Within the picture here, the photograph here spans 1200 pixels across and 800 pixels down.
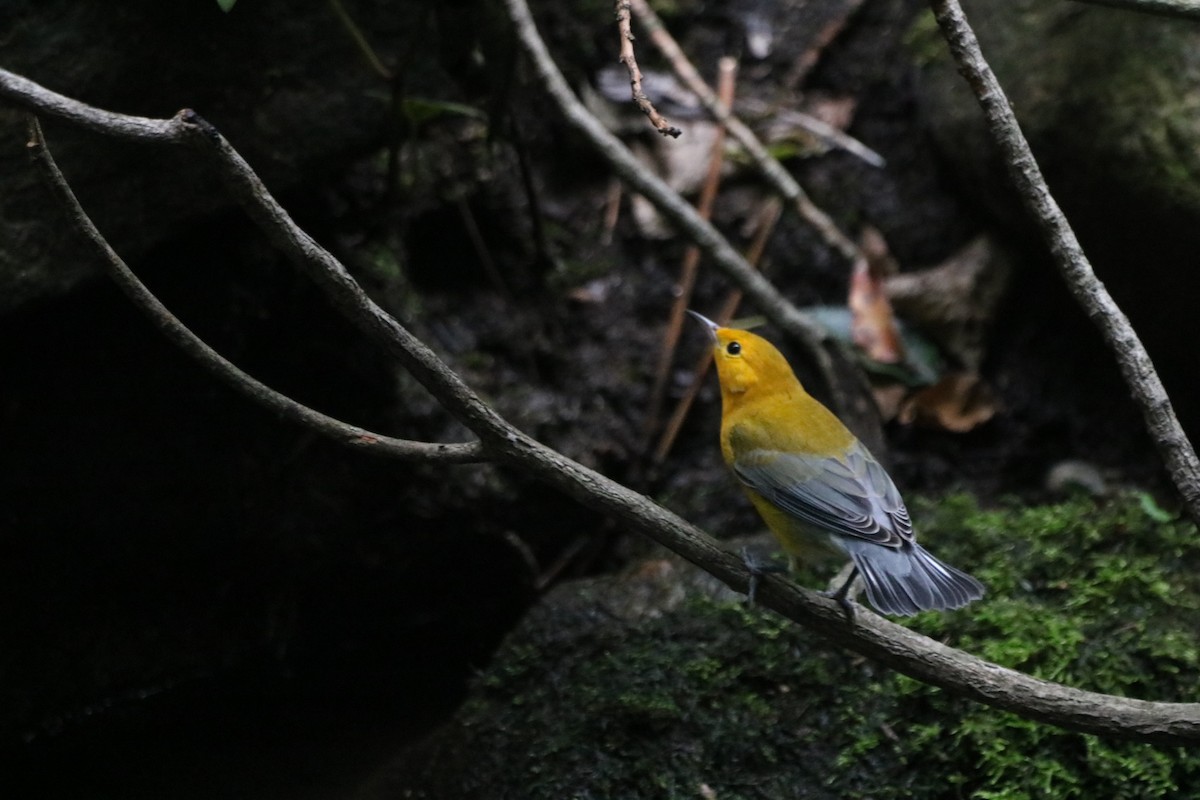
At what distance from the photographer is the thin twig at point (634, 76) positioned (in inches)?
95.0

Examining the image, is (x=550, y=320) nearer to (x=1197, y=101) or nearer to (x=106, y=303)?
(x=106, y=303)

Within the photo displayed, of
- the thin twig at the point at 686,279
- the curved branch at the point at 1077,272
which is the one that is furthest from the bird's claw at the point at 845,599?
the thin twig at the point at 686,279

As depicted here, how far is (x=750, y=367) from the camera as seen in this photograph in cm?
382

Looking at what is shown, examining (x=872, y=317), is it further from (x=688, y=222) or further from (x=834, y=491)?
(x=834, y=491)

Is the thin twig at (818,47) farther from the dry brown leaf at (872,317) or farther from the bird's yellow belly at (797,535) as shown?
the bird's yellow belly at (797,535)

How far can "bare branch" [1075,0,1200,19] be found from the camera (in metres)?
3.07

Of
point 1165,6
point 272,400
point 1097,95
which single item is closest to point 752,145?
point 1097,95

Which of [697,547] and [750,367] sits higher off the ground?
[750,367]

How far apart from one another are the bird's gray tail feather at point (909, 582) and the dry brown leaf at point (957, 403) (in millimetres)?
1696

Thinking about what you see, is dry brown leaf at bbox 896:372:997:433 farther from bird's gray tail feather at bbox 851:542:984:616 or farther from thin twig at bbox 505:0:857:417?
bird's gray tail feather at bbox 851:542:984:616

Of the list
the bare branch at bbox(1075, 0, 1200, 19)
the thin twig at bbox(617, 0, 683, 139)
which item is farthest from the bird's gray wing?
the bare branch at bbox(1075, 0, 1200, 19)

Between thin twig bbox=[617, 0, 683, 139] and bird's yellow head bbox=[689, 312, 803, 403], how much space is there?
1325 mm

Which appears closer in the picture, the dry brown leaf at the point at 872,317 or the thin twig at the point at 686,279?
the dry brown leaf at the point at 872,317

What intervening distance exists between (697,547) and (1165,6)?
2002mm
